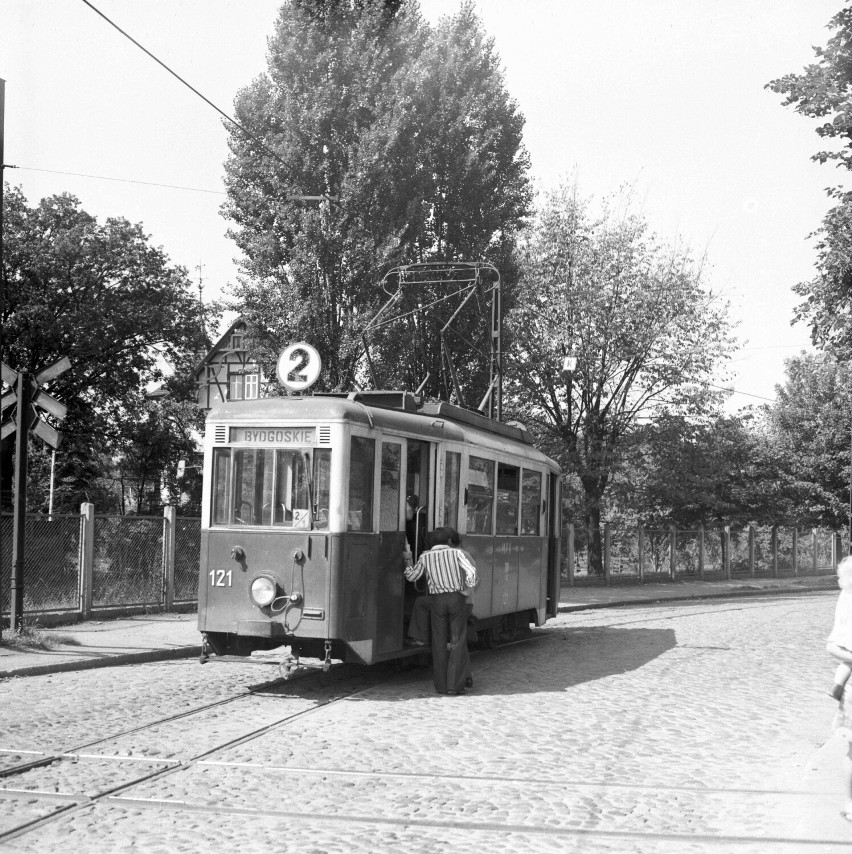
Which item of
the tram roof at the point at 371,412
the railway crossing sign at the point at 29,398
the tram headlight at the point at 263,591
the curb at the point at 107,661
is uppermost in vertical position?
the railway crossing sign at the point at 29,398

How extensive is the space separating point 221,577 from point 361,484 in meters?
1.60

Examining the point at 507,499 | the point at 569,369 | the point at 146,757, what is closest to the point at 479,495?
the point at 507,499

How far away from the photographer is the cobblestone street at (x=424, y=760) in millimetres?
6020

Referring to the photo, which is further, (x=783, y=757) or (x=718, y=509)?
(x=718, y=509)

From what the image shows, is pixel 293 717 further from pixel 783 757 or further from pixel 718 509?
pixel 718 509

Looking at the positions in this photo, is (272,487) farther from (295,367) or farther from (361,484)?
(295,367)

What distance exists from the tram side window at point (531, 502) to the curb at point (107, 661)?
4533mm

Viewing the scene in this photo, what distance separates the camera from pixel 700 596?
32.0 metres

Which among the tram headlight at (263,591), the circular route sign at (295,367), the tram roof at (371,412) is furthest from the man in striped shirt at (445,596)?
the circular route sign at (295,367)

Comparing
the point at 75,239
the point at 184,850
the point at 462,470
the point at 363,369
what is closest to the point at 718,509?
the point at 363,369

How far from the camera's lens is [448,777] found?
7359 millimetres

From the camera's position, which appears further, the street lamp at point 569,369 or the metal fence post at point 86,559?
the street lamp at point 569,369

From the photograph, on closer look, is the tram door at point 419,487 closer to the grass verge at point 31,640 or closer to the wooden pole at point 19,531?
the grass verge at point 31,640

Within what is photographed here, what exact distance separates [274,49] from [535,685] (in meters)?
18.0
